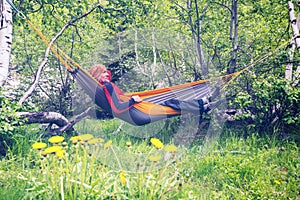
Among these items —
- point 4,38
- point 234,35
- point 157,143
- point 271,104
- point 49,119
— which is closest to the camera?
point 157,143

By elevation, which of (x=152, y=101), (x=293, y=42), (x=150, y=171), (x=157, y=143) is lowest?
(x=150, y=171)

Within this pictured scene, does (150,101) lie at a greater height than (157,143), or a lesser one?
greater

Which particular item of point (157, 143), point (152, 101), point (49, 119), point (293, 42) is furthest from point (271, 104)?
point (49, 119)

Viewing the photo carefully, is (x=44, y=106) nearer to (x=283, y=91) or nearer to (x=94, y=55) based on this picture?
(x=94, y=55)

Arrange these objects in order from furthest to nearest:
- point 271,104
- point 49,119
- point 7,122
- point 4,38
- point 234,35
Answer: point 234,35 → point 271,104 → point 49,119 → point 4,38 → point 7,122

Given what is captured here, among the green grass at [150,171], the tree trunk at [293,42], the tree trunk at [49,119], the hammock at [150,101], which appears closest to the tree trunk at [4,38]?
the hammock at [150,101]

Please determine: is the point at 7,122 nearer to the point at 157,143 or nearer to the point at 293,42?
the point at 157,143

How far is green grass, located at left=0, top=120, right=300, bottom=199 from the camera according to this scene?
156 cm

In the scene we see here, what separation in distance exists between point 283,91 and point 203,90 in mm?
650

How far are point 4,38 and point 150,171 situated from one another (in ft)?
5.12

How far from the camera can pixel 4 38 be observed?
8.40 ft

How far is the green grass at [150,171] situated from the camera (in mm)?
1556

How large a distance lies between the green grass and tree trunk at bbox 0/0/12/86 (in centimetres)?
51

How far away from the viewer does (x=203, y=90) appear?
2.98 metres
